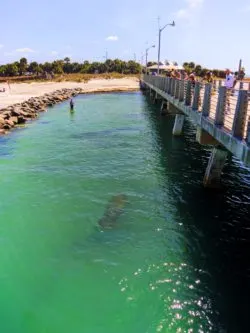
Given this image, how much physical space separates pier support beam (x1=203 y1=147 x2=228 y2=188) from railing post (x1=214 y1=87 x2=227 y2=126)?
3.35 metres

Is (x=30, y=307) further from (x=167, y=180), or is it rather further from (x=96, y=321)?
(x=167, y=180)

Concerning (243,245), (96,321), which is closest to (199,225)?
(243,245)

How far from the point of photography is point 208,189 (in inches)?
693

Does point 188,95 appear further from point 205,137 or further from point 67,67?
point 67,67

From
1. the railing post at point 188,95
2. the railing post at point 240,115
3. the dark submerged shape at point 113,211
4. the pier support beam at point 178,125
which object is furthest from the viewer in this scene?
the pier support beam at point 178,125

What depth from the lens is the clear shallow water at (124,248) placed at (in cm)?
963

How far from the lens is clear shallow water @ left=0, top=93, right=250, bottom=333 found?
31.6 ft

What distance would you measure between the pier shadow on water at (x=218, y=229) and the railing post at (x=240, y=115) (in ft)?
13.8

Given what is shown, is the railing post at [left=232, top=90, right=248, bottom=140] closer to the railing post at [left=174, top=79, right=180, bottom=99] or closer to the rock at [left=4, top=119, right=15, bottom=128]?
the railing post at [left=174, top=79, right=180, bottom=99]

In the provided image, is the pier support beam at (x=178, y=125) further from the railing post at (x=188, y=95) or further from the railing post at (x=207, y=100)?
the railing post at (x=207, y=100)

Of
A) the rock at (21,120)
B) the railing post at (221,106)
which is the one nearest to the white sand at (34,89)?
the rock at (21,120)

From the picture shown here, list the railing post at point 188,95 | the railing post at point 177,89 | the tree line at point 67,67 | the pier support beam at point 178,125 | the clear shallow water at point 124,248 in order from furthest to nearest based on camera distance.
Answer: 1. the tree line at point 67,67
2. the pier support beam at point 178,125
3. the railing post at point 177,89
4. the railing post at point 188,95
5. the clear shallow water at point 124,248

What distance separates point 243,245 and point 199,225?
2065mm

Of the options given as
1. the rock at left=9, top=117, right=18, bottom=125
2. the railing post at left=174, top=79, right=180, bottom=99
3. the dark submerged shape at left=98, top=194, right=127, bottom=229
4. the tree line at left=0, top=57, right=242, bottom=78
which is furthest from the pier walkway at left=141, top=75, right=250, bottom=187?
the tree line at left=0, top=57, right=242, bottom=78
